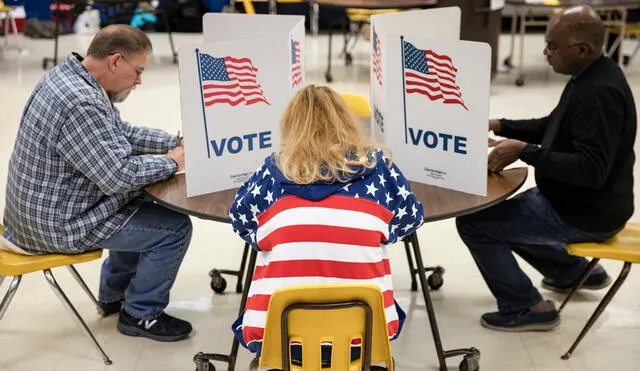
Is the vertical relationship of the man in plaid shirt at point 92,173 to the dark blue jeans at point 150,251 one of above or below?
above

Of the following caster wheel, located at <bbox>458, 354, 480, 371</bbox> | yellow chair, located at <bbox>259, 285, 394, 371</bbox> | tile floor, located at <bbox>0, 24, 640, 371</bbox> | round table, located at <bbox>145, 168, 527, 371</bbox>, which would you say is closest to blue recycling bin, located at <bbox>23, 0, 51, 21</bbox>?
tile floor, located at <bbox>0, 24, 640, 371</bbox>

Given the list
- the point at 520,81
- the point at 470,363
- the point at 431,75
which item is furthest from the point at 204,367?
the point at 520,81

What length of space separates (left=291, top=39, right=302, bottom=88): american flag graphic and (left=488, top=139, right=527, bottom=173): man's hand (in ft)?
2.33

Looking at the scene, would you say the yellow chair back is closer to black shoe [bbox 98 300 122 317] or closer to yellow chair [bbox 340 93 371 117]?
yellow chair [bbox 340 93 371 117]

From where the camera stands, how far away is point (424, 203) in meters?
2.69

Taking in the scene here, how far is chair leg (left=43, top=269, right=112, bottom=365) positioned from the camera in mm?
2943

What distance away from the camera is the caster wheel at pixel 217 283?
3617 millimetres

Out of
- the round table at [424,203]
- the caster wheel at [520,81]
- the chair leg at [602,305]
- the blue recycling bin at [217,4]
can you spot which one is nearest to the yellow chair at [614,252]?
the chair leg at [602,305]

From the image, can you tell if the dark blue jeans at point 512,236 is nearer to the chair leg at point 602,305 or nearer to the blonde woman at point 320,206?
the chair leg at point 602,305

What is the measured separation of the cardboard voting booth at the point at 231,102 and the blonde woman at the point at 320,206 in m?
0.43

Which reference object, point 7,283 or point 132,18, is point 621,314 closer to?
point 7,283

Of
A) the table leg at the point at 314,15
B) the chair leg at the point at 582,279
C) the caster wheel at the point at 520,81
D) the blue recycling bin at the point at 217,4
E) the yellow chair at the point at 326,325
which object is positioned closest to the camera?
the yellow chair at the point at 326,325

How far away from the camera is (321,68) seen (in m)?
8.59

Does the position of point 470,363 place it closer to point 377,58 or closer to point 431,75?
point 431,75
